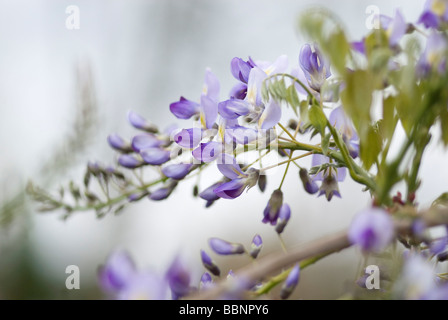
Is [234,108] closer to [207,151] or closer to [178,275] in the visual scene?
[207,151]

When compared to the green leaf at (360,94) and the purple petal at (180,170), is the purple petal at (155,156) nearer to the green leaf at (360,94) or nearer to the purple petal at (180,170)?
the purple petal at (180,170)

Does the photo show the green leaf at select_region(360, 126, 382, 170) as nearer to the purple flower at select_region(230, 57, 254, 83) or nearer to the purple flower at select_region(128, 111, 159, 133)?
the purple flower at select_region(230, 57, 254, 83)

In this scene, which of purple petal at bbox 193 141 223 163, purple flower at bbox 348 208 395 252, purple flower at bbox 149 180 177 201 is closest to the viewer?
purple flower at bbox 348 208 395 252

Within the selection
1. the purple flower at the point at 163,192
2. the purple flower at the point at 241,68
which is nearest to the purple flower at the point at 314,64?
the purple flower at the point at 241,68

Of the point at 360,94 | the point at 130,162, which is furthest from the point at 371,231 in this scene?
the point at 130,162

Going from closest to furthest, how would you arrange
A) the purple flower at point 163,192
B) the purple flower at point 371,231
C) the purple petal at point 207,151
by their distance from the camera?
1. the purple flower at point 371,231
2. the purple petal at point 207,151
3. the purple flower at point 163,192

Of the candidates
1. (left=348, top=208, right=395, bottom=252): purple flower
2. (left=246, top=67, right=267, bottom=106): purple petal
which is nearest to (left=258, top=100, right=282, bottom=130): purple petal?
(left=246, top=67, right=267, bottom=106): purple petal

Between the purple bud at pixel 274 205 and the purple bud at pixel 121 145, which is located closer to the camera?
the purple bud at pixel 274 205
